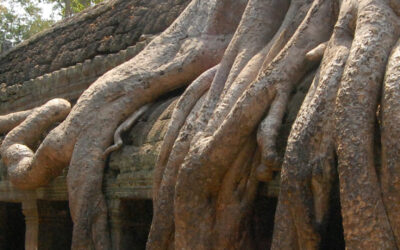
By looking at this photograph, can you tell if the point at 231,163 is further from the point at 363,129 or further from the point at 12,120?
the point at 12,120

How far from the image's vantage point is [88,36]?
20.2 feet

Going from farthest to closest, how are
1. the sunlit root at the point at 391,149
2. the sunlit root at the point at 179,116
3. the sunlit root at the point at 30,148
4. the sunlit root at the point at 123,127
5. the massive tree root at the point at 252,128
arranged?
the sunlit root at the point at 30,148, the sunlit root at the point at 123,127, the sunlit root at the point at 179,116, the massive tree root at the point at 252,128, the sunlit root at the point at 391,149

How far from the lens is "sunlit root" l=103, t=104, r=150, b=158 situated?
4.25 metres

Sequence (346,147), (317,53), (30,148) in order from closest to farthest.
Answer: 1. (346,147)
2. (317,53)
3. (30,148)

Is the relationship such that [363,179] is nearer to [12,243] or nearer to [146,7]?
[146,7]

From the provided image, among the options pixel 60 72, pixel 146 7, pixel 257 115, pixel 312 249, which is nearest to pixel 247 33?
pixel 257 115

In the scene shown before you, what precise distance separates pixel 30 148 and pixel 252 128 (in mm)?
2686

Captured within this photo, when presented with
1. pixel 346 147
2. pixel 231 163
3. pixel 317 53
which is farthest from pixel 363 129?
pixel 231 163

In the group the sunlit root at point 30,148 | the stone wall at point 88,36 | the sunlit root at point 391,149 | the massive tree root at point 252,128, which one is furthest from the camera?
the stone wall at point 88,36

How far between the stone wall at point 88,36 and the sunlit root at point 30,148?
84 cm

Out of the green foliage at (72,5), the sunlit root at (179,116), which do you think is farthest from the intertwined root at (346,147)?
the green foliage at (72,5)

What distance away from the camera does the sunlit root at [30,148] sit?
4652 millimetres

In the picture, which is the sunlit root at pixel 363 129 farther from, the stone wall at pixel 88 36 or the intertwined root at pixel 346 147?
the stone wall at pixel 88 36

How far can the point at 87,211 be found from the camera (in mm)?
4168
